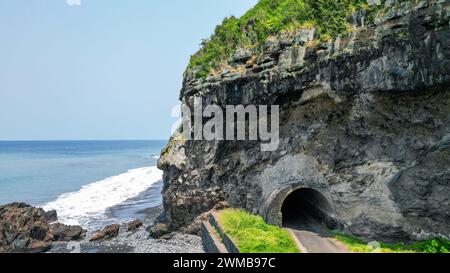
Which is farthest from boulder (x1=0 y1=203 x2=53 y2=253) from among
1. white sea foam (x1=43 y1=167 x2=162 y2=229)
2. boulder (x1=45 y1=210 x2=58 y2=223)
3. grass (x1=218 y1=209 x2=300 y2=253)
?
grass (x1=218 y1=209 x2=300 y2=253)

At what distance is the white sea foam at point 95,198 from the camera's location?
114 feet

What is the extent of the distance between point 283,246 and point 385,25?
11.4m

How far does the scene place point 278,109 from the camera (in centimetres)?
2284

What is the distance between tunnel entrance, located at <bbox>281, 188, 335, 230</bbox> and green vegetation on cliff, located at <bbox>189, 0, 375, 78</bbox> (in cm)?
923

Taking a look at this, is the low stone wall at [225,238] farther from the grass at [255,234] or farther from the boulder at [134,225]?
the boulder at [134,225]

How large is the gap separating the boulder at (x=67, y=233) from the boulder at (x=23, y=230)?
21.6 inches

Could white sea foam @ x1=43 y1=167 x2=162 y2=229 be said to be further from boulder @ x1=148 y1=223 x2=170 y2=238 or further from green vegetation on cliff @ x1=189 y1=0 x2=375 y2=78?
green vegetation on cliff @ x1=189 y1=0 x2=375 y2=78

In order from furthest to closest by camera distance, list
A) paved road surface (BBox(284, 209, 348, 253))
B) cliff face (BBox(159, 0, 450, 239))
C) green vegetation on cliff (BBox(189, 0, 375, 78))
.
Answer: green vegetation on cliff (BBox(189, 0, 375, 78)) → cliff face (BBox(159, 0, 450, 239)) → paved road surface (BBox(284, 209, 348, 253))

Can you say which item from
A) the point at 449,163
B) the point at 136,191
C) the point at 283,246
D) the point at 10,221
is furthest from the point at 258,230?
the point at 136,191

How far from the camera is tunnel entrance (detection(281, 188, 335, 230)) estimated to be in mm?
21712

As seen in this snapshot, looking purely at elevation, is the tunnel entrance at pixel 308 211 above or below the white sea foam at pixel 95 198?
above

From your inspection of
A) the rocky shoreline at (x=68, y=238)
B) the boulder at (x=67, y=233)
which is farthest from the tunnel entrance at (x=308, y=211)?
the boulder at (x=67, y=233)

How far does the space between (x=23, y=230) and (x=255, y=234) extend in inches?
689

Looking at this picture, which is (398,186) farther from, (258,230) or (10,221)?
(10,221)
